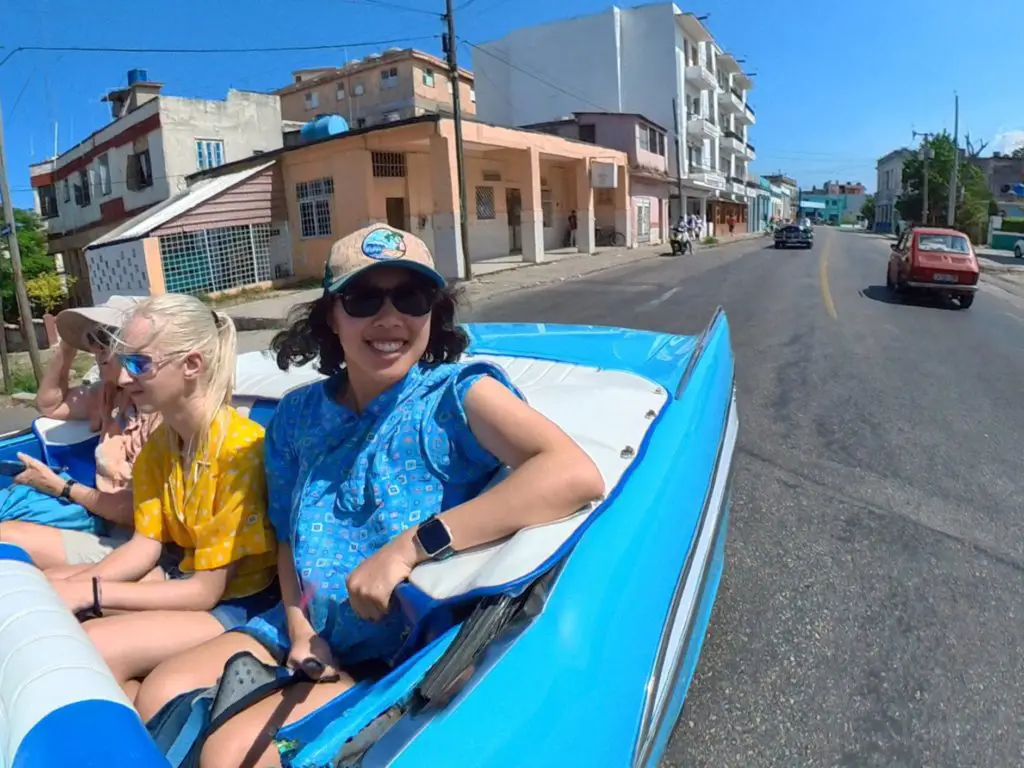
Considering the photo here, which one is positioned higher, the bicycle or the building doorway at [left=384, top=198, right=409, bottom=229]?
the building doorway at [left=384, top=198, right=409, bottom=229]

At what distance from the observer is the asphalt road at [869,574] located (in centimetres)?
235

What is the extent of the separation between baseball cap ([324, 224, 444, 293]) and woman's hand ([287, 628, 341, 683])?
83 centimetres

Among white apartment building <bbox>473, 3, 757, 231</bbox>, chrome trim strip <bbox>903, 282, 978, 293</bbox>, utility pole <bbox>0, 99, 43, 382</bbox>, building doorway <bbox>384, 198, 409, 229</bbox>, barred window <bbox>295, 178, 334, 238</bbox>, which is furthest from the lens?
white apartment building <bbox>473, 3, 757, 231</bbox>

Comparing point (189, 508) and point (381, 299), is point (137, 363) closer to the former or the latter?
point (189, 508)

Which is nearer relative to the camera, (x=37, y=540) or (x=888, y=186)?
(x=37, y=540)

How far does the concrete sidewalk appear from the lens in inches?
550

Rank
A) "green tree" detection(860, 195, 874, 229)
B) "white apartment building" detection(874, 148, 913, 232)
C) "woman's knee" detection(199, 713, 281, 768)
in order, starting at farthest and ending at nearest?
"green tree" detection(860, 195, 874, 229), "white apartment building" detection(874, 148, 913, 232), "woman's knee" detection(199, 713, 281, 768)

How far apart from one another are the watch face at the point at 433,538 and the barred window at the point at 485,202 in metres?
24.6

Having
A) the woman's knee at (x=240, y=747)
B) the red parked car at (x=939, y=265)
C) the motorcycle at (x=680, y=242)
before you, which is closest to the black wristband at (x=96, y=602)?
the woman's knee at (x=240, y=747)

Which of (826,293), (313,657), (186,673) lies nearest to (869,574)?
(313,657)

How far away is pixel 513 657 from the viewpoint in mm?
1420

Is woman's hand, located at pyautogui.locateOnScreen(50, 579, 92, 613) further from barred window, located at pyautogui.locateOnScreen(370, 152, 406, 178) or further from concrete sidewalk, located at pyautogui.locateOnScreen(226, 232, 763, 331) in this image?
barred window, located at pyautogui.locateOnScreen(370, 152, 406, 178)

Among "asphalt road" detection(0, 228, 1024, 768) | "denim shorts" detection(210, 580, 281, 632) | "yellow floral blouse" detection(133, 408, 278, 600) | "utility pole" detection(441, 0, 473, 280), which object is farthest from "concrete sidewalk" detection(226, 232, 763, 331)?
"denim shorts" detection(210, 580, 281, 632)

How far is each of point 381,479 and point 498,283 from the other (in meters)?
16.6
